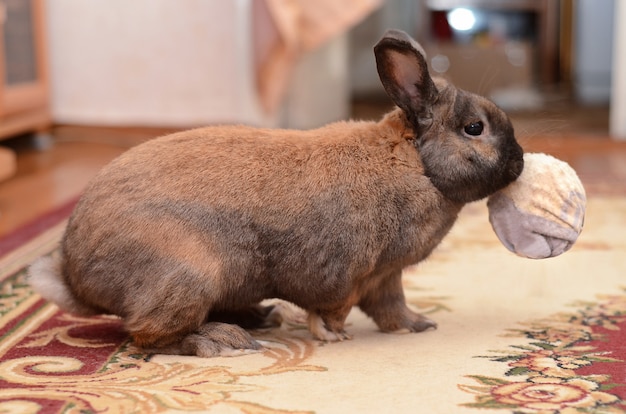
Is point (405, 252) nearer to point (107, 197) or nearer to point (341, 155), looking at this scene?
point (341, 155)

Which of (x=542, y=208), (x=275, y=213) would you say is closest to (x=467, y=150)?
(x=542, y=208)

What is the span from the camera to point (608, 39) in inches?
211

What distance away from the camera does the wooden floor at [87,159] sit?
2652 mm

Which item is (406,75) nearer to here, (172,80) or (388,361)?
(388,361)

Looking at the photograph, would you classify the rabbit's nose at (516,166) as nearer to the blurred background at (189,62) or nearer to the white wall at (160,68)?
the blurred background at (189,62)

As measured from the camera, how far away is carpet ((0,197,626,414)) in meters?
1.21

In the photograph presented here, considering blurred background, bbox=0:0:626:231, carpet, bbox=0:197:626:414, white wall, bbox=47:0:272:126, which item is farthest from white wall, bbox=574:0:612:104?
carpet, bbox=0:197:626:414

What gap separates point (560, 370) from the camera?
133cm

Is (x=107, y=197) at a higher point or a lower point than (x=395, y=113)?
lower

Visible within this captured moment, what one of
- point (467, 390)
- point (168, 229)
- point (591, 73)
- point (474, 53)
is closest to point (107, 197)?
point (168, 229)

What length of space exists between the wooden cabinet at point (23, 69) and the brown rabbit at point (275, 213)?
1947mm

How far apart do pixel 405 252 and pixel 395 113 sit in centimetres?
23

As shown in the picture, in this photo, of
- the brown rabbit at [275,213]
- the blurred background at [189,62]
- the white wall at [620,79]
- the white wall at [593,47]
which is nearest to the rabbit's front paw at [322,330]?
the brown rabbit at [275,213]

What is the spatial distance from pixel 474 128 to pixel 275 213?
0.33 meters
